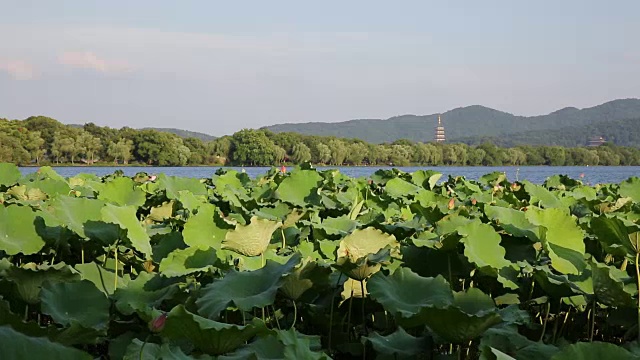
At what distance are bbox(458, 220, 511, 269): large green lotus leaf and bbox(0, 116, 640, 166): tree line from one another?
30815 mm

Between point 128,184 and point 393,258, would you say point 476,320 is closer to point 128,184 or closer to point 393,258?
point 393,258

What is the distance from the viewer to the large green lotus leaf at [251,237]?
79.8 inches

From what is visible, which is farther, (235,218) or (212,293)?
(235,218)

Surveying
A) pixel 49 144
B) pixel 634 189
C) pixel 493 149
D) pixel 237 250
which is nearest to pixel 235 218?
pixel 237 250

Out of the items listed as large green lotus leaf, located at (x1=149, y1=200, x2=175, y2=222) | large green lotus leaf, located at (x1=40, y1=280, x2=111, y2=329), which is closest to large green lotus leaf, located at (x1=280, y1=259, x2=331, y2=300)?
large green lotus leaf, located at (x1=40, y1=280, x2=111, y2=329)

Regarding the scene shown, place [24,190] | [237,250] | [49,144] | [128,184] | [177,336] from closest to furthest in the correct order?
[177,336] < [237,250] < [128,184] < [24,190] < [49,144]

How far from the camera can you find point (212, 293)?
5.56ft

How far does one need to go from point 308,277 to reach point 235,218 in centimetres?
134

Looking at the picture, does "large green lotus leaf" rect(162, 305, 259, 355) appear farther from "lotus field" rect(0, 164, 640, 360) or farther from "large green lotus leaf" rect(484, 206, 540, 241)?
"large green lotus leaf" rect(484, 206, 540, 241)

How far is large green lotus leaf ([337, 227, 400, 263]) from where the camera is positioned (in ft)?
6.64

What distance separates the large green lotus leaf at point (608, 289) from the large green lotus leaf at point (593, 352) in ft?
1.76

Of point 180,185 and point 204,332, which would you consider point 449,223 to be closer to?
point 204,332

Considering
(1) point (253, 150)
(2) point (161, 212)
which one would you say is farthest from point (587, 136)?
(2) point (161, 212)

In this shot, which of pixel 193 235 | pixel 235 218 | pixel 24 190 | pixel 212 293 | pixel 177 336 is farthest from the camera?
pixel 24 190
